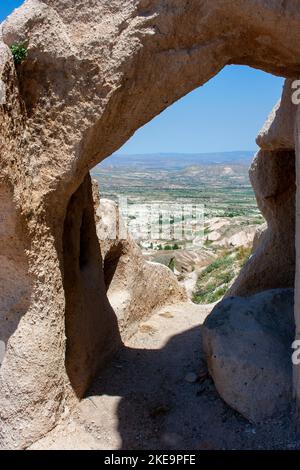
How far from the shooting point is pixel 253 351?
17.7ft

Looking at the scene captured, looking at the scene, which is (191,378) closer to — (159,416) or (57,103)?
(159,416)

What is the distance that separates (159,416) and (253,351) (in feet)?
4.04

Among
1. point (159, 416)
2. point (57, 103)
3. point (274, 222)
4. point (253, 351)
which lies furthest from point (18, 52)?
point (274, 222)

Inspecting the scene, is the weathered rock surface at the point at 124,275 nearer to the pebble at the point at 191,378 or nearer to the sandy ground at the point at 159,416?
the sandy ground at the point at 159,416

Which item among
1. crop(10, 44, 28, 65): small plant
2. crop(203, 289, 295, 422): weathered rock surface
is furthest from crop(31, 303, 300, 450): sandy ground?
crop(10, 44, 28, 65): small plant

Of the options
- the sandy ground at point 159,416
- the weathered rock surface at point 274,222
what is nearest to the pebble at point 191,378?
the sandy ground at point 159,416

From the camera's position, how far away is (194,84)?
5500 mm

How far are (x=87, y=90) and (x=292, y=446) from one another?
153 inches

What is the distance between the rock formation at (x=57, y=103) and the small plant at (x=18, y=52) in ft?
0.18

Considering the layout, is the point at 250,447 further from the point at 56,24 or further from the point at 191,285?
the point at 191,285

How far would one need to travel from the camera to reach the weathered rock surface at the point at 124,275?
8.08 metres

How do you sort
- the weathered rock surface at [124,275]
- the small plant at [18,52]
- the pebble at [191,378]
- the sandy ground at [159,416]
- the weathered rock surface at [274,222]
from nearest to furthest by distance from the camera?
1. the small plant at [18,52]
2. the sandy ground at [159,416]
3. the pebble at [191,378]
4. the weathered rock surface at [124,275]
5. the weathered rock surface at [274,222]

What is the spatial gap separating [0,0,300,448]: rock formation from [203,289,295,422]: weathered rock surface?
169cm

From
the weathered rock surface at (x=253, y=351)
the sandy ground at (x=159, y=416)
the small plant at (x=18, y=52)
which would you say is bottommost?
the sandy ground at (x=159, y=416)
